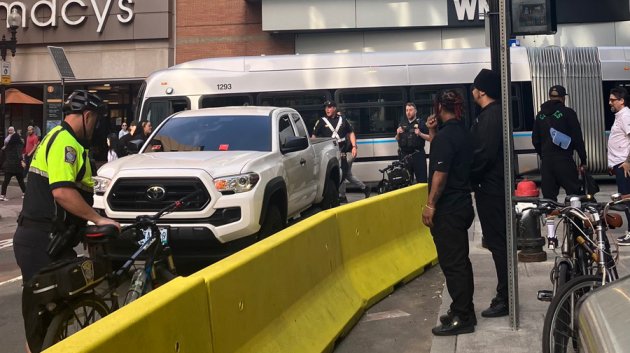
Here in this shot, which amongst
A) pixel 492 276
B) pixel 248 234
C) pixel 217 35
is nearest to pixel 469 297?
pixel 492 276

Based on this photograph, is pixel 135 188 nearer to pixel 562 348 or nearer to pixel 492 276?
pixel 492 276

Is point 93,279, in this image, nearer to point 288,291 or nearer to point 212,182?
point 288,291

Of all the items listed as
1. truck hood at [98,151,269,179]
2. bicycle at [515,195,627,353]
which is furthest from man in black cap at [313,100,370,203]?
bicycle at [515,195,627,353]

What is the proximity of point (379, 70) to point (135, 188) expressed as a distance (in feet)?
33.1

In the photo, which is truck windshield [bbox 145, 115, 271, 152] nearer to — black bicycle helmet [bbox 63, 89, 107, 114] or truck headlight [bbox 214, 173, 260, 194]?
truck headlight [bbox 214, 173, 260, 194]

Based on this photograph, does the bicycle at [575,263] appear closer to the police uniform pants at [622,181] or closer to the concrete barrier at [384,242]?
the concrete barrier at [384,242]

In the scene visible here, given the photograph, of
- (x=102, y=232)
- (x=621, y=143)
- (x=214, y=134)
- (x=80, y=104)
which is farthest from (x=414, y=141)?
(x=102, y=232)

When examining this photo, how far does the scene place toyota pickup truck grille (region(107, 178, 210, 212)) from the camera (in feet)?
22.1

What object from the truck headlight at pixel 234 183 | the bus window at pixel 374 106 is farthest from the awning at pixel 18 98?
the truck headlight at pixel 234 183

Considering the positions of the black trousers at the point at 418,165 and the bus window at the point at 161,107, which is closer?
the black trousers at the point at 418,165

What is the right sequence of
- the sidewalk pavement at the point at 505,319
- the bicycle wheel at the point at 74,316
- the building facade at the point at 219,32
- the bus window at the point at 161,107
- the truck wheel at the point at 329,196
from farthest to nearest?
the building facade at the point at 219,32 → the bus window at the point at 161,107 → the truck wheel at the point at 329,196 → the sidewalk pavement at the point at 505,319 → the bicycle wheel at the point at 74,316

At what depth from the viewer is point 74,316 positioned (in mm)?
3844

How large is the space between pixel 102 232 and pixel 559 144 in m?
5.54

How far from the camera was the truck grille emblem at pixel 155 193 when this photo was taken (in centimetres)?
676
